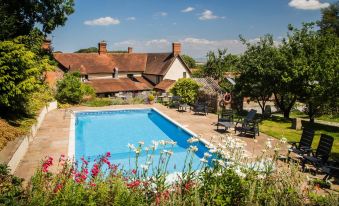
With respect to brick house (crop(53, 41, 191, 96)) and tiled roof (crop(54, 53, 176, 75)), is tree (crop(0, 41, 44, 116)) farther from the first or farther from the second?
tiled roof (crop(54, 53, 176, 75))

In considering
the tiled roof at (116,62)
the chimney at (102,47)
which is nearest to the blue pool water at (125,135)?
the tiled roof at (116,62)

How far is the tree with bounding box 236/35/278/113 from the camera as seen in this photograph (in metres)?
23.1

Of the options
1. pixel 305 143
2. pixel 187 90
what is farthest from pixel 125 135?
pixel 305 143

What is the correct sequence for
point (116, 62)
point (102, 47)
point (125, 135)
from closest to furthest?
point (125, 135), point (116, 62), point (102, 47)

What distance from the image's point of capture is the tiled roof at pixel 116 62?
41.9m

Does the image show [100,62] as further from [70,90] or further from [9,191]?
[9,191]

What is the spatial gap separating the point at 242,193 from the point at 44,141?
12017 mm

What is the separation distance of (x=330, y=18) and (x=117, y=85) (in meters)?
49.2

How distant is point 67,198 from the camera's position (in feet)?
16.9

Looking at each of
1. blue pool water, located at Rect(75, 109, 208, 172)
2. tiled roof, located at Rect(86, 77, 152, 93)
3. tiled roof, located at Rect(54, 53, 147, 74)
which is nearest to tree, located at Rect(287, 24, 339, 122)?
blue pool water, located at Rect(75, 109, 208, 172)

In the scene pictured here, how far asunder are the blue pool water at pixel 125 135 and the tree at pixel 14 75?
13.2 ft

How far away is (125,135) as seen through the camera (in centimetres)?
2017

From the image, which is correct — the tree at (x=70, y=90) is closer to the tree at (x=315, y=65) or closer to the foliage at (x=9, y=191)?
the tree at (x=315, y=65)

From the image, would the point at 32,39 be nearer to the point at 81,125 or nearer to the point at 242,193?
the point at 81,125
